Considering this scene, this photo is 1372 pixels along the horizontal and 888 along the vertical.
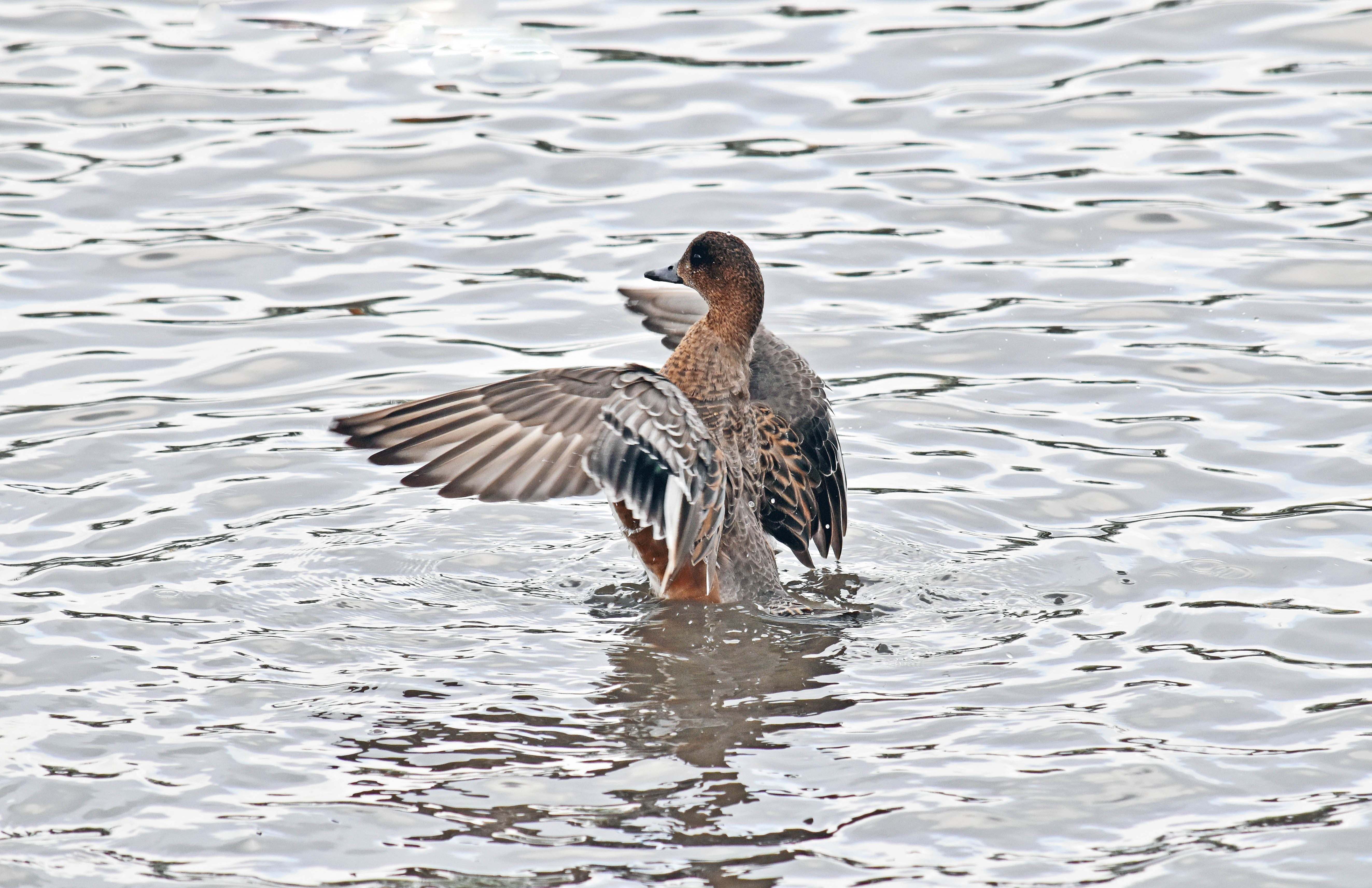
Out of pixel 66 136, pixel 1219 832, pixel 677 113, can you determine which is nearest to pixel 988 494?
pixel 1219 832

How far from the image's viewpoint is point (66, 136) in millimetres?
12266

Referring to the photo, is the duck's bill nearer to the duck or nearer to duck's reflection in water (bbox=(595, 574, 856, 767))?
the duck

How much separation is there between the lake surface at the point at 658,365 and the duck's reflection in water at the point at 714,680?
3cm

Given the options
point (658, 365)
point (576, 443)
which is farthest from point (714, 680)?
point (658, 365)

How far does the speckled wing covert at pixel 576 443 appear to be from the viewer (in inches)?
260

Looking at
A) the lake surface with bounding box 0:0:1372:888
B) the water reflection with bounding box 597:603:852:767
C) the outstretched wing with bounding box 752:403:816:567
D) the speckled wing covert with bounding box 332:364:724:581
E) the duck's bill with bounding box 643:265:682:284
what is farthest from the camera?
the duck's bill with bounding box 643:265:682:284

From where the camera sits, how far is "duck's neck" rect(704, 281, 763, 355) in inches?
295

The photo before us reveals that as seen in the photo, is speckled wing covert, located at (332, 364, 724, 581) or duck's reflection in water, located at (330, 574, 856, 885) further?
speckled wing covert, located at (332, 364, 724, 581)

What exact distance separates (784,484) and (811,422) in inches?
12.1

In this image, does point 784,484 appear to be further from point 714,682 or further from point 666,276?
point 714,682

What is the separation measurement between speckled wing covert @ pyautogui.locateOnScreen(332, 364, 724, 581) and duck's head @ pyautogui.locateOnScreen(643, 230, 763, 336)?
0.79 metres

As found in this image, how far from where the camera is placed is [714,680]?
6375 millimetres

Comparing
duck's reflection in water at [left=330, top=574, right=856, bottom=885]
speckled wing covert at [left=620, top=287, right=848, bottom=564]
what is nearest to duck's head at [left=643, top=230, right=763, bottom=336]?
speckled wing covert at [left=620, top=287, right=848, bottom=564]

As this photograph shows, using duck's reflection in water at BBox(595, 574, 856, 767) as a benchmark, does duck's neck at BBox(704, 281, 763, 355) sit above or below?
above
